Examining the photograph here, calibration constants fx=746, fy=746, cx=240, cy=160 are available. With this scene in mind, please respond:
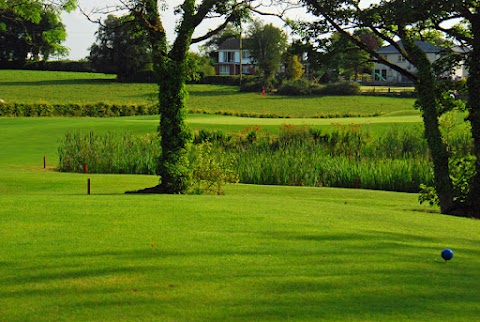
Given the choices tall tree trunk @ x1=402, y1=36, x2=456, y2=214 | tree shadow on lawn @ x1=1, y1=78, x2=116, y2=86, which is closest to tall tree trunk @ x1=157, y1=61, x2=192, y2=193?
tall tree trunk @ x1=402, y1=36, x2=456, y2=214

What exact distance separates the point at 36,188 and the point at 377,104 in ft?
181

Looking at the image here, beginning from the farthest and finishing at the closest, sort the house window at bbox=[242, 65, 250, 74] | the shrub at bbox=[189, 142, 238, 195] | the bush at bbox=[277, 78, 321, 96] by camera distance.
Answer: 1. the house window at bbox=[242, 65, 250, 74]
2. the bush at bbox=[277, 78, 321, 96]
3. the shrub at bbox=[189, 142, 238, 195]

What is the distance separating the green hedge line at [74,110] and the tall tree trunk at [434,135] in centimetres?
3617

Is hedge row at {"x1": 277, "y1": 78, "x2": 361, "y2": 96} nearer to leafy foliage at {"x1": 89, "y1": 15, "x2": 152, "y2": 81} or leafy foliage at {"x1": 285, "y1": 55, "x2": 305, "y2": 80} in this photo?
leafy foliage at {"x1": 285, "y1": 55, "x2": 305, "y2": 80}

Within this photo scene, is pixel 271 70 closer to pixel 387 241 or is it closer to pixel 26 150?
pixel 26 150

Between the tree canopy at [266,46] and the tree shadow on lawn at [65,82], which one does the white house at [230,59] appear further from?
the tree shadow on lawn at [65,82]

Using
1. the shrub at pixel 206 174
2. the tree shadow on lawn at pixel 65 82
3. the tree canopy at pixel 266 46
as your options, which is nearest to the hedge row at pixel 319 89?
the tree canopy at pixel 266 46

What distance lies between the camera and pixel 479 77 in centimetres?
1669

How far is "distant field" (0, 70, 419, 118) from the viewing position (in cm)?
6460

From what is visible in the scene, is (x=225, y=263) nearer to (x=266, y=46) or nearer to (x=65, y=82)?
(x=65, y=82)

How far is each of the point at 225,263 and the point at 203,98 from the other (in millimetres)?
72567

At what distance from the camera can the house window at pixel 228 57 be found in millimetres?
136000

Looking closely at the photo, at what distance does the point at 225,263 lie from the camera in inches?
328

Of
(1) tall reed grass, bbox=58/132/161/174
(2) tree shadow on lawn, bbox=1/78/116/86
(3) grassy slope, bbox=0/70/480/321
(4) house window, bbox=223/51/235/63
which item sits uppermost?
(4) house window, bbox=223/51/235/63
